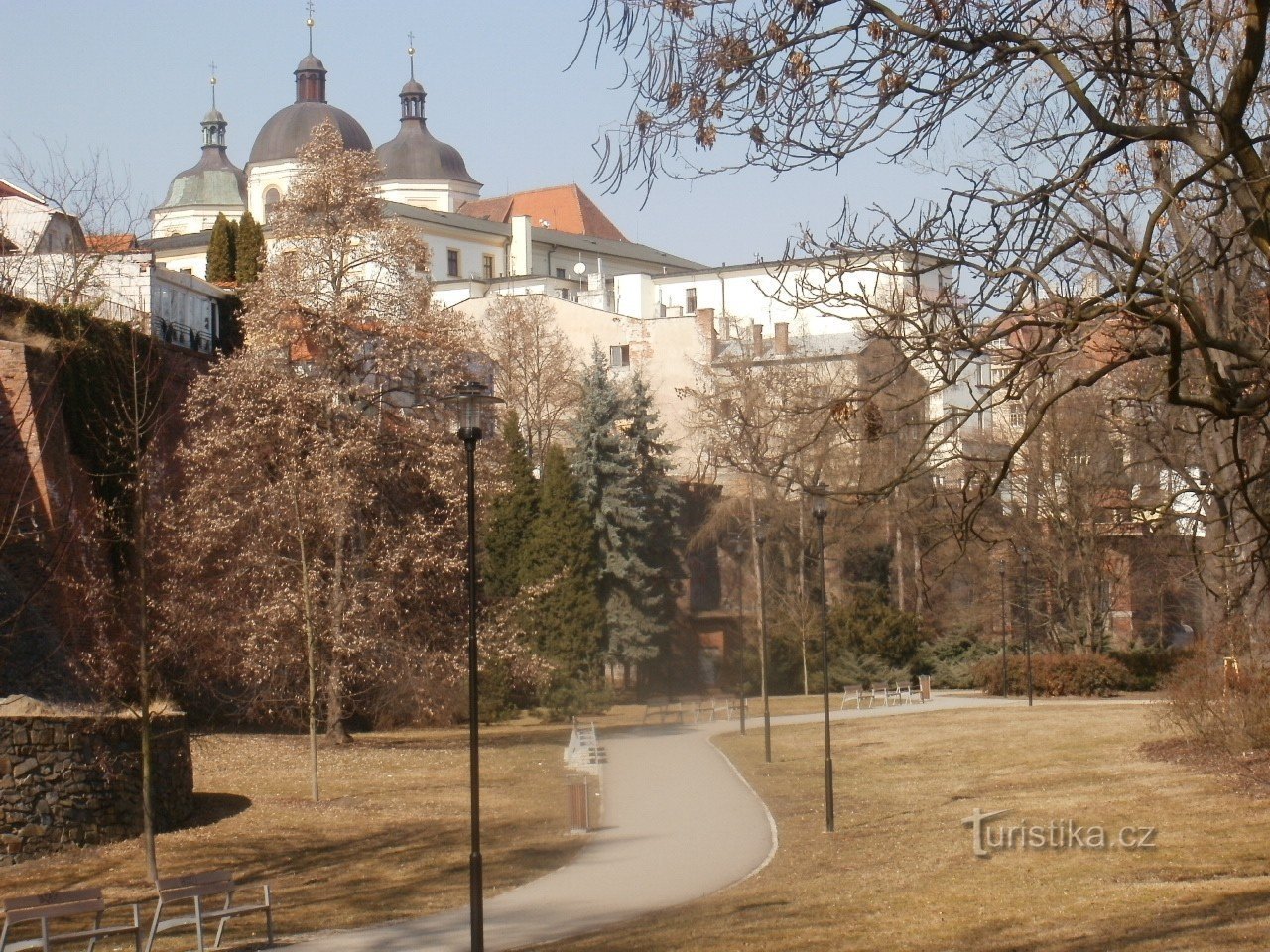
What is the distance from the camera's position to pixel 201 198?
10175 cm

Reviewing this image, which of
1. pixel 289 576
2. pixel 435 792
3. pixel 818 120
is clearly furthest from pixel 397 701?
pixel 818 120

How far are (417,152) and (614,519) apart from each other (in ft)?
170

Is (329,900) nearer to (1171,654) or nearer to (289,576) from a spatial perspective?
(289,576)

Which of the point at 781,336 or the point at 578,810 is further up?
the point at 781,336

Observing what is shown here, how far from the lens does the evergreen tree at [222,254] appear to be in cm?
5292

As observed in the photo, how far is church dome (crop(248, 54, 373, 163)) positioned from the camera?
305ft

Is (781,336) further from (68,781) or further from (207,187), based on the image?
(68,781)

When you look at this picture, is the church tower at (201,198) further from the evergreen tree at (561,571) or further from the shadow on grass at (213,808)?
the shadow on grass at (213,808)

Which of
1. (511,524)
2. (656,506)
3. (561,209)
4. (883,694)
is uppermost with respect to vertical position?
(561,209)

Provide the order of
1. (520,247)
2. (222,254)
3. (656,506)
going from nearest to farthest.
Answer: (222,254)
(656,506)
(520,247)

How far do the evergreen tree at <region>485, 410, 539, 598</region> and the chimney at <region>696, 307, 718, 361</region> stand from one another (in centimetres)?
1776

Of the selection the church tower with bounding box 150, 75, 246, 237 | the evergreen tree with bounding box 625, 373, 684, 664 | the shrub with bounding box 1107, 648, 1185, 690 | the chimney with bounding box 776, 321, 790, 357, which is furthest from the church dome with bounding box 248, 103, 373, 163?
the shrub with bounding box 1107, 648, 1185, 690

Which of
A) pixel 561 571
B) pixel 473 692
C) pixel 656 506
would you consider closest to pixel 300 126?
pixel 656 506

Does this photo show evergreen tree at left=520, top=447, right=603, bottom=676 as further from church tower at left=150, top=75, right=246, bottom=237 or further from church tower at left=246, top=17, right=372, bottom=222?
church tower at left=150, top=75, right=246, bottom=237
